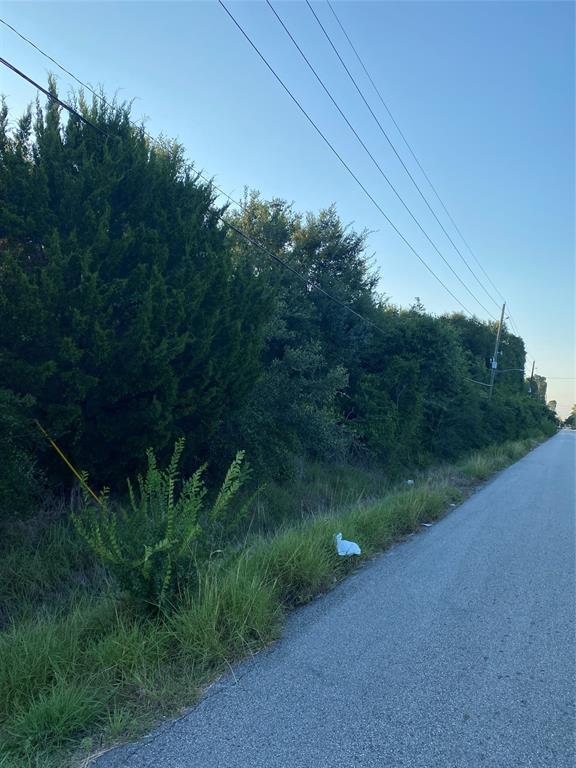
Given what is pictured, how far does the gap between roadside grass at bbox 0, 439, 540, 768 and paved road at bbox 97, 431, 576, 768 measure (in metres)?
0.19

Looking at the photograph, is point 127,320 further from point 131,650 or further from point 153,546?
point 131,650

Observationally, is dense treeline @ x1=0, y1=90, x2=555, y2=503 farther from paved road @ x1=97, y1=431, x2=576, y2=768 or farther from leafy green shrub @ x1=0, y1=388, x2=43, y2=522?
paved road @ x1=97, y1=431, x2=576, y2=768

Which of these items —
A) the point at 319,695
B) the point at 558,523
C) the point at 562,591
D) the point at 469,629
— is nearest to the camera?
the point at 319,695

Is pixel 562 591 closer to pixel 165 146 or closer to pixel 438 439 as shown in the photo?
pixel 165 146

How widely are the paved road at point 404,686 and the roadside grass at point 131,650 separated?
19 centimetres

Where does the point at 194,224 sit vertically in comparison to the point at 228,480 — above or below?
above

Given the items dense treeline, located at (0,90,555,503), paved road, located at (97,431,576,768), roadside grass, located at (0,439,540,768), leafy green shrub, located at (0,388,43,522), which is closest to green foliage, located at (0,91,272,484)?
dense treeline, located at (0,90,555,503)

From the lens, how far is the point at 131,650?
346 centimetres

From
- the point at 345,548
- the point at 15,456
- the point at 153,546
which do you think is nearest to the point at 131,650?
the point at 153,546

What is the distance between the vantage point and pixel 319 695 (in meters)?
3.29

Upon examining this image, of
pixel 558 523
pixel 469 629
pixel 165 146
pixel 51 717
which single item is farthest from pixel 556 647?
pixel 165 146

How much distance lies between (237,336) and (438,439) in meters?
17.3

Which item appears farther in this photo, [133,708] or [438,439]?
[438,439]

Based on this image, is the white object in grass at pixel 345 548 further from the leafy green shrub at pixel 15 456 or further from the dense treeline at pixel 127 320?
the leafy green shrub at pixel 15 456
